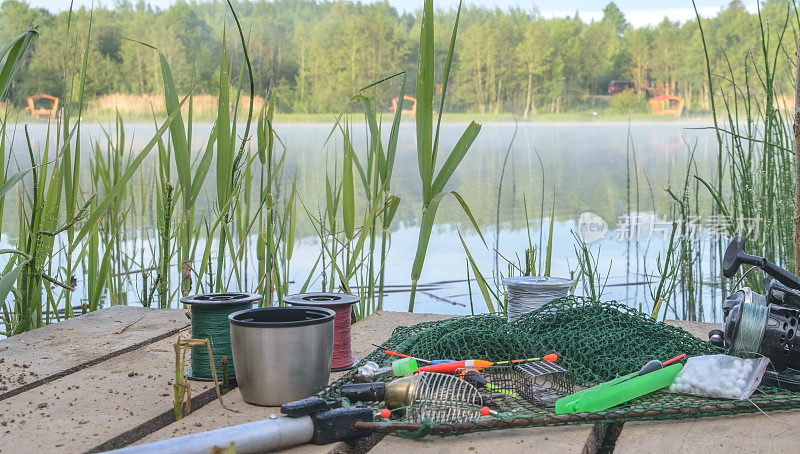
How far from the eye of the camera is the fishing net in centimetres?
101

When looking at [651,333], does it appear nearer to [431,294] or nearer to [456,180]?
[431,294]

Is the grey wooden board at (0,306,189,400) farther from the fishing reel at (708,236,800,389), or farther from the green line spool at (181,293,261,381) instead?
the fishing reel at (708,236,800,389)

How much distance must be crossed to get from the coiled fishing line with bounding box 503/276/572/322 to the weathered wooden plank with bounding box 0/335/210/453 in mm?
615

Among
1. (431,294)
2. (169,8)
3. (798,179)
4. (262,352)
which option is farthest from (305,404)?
(169,8)

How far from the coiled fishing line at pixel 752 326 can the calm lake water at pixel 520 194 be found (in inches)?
43.8

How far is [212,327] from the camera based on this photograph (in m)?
1.21

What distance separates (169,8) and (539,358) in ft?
18.1

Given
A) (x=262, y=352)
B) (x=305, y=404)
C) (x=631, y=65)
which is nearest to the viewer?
(x=305, y=404)

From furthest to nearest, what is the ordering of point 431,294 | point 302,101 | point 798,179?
point 302,101 → point 431,294 → point 798,179

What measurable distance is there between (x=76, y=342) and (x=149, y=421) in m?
0.56

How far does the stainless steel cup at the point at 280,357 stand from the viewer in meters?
1.04

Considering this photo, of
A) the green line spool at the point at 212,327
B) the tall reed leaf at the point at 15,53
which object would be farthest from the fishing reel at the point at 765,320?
the tall reed leaf at the point at 15,53

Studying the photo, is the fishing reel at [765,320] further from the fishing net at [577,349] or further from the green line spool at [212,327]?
the green line spool at [212,327]

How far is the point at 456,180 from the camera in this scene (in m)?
7.83
